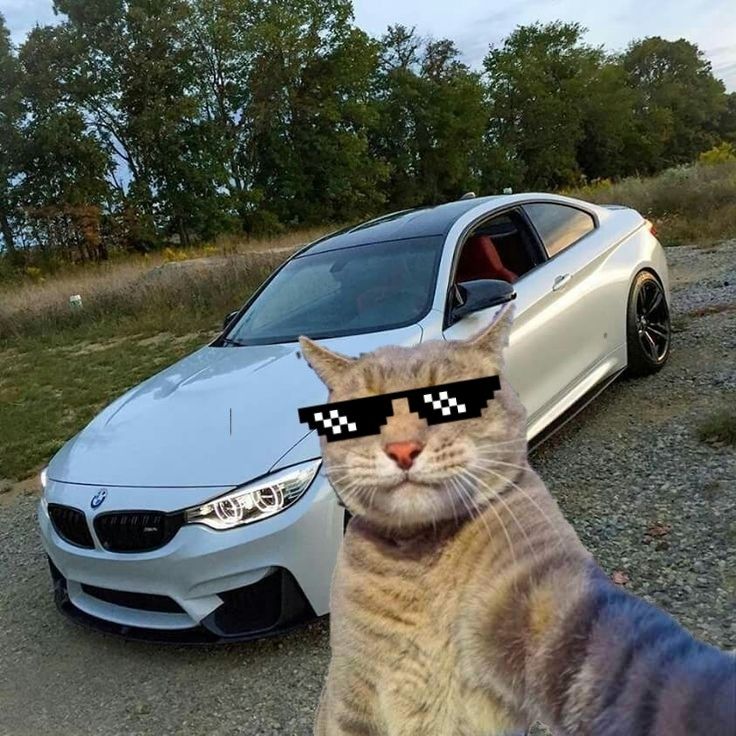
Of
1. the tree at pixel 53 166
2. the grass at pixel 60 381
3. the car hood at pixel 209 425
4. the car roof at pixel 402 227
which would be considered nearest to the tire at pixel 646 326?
the car roof at pixel 402 227


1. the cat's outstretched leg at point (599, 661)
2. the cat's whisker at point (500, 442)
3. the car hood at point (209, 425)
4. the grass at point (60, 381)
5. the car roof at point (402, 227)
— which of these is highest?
the cat's whisker at point (500, 442)

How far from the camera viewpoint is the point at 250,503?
2.92 m

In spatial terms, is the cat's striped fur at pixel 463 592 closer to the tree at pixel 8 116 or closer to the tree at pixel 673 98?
the tree at pixel 8 116

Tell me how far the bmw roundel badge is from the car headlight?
477 millimetres

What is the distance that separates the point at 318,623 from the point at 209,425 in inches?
38.3

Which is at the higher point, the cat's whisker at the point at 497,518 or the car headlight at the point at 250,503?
the cat's whisker at the point at 497,518

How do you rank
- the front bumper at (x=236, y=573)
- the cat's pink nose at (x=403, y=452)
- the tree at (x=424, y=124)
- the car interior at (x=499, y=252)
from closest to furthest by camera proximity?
the cat's pink nose at (x=403, y=452) < the front bumper at (x=236, y=573) < the car interior at (x=499, y=252) < the tree at (x=424, y=124)

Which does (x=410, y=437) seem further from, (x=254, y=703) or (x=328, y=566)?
(x=254, y=703)

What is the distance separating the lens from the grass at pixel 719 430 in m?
4.29

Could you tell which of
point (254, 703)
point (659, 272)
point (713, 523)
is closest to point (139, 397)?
point (254, 703)

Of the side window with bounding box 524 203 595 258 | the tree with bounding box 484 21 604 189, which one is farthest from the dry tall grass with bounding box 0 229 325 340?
the tree with bounding box 484 21 604 189

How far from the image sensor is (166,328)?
12602 mm

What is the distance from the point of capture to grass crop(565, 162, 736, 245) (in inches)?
531

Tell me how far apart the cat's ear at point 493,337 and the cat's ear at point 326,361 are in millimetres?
153
